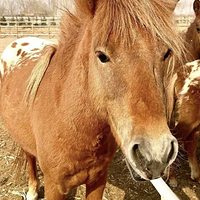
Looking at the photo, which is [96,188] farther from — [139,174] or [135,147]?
[135,147]

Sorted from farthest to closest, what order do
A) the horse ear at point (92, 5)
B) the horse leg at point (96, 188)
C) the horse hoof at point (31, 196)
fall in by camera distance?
the horse hoof at point (31, 196), the horse leg at point (96, 188), the horse ear at point (92, 5)

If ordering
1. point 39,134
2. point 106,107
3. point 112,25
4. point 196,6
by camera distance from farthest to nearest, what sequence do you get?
point 196,6 < point 39,134 < point 106,107 < point 112,25

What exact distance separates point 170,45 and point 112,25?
1.20ft

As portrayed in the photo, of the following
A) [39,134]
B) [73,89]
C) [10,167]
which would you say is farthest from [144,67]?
[10,167]

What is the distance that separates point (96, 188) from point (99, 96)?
4.07 ft

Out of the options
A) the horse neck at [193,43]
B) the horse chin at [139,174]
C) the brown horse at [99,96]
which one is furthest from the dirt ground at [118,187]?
the horse neck at [193,43]

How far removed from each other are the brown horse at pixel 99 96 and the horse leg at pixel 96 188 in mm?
10

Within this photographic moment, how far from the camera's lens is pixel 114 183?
11.8 ft

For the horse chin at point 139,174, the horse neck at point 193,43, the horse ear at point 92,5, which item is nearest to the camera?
the horse chin at point 139,174

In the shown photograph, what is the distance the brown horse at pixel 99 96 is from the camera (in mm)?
1352

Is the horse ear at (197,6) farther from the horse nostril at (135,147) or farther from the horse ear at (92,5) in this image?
the horse nostril at (135,147)

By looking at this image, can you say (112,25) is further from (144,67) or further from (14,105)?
(14,105)

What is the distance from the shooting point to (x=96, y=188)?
8.27ft

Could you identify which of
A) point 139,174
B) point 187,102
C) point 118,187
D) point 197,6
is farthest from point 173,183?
point 197,6
